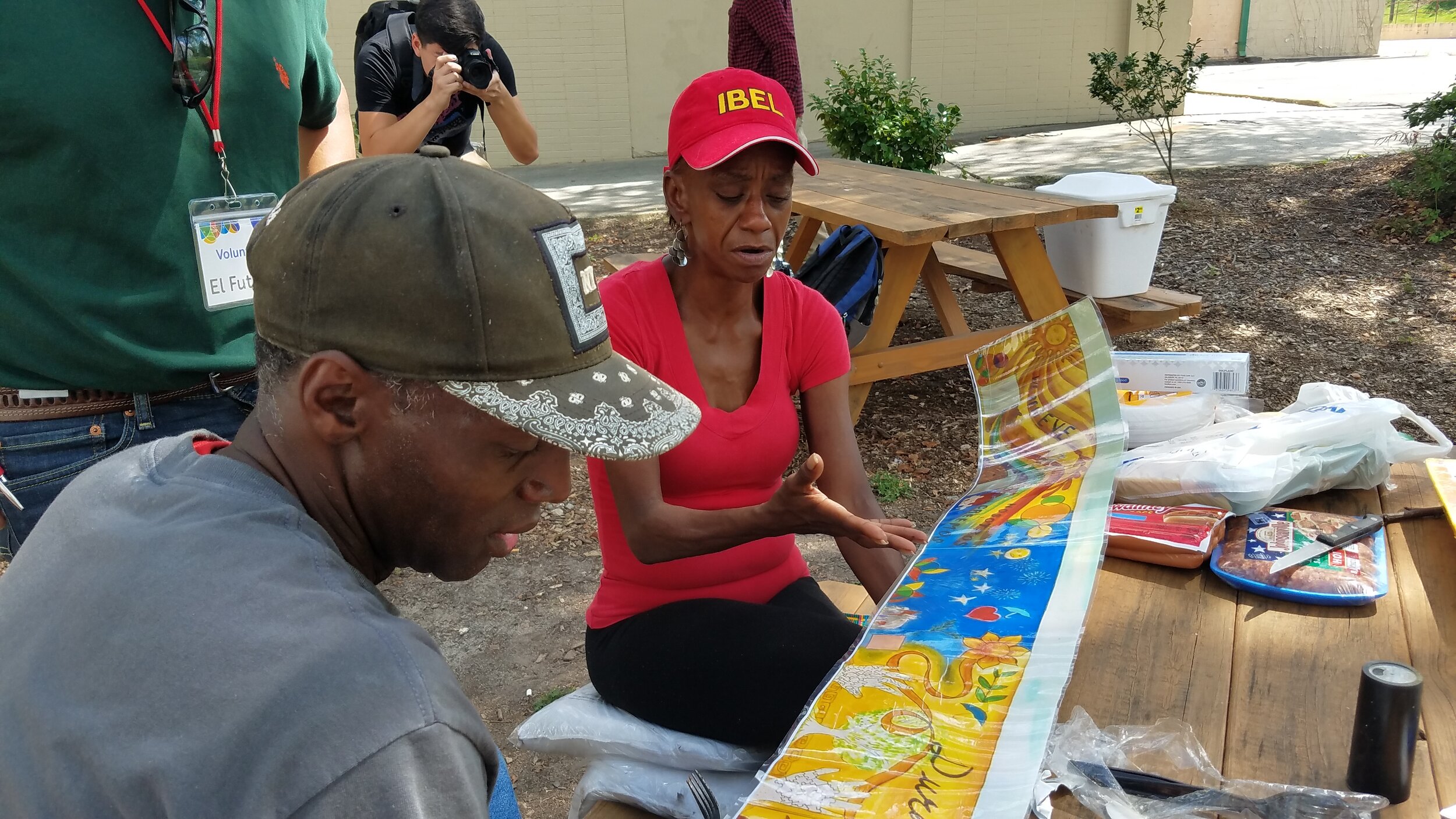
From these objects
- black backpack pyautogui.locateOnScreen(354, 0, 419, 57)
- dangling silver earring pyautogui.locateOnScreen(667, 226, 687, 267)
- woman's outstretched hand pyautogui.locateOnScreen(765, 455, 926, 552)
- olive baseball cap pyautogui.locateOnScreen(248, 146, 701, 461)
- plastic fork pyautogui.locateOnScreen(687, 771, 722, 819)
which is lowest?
plastic fork pyautogui.locateOnScreen(687, 771, 722, 819)

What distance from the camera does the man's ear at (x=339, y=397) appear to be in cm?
91

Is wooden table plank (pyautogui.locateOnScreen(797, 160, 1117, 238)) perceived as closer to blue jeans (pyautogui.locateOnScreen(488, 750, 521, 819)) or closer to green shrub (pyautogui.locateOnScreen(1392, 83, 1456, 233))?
blue jeans (pyautogui.locateOnScreen(488, 750, 521, 819))

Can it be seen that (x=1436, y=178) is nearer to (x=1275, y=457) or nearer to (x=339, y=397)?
(x=1275, y=457)

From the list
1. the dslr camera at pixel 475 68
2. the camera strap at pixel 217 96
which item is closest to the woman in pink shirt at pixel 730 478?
the camera strap at pixel 217 96

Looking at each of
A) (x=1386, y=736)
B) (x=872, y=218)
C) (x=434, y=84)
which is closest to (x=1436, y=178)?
(x=872, y=218)

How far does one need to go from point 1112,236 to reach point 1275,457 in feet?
7.78

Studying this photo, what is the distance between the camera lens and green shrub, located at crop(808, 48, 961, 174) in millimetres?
6953

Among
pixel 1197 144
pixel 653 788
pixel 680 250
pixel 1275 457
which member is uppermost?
pixel 680 250

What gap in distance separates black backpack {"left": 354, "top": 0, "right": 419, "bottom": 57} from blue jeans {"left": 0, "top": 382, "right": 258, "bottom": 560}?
2.60 m

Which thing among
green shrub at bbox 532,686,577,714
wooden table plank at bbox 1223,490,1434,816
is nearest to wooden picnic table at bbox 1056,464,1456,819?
wooden table plank at bbox 1223,490,1434,816

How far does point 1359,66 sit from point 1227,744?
64.6 feet

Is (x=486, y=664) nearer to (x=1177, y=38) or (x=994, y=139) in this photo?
(x=994, y=139)

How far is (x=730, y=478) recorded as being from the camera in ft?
6.57

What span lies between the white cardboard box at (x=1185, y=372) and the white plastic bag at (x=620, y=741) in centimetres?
154
